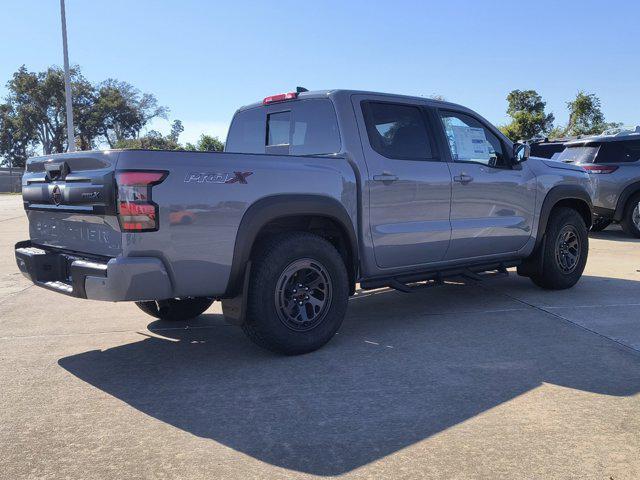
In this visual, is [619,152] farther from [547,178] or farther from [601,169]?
[547,178]

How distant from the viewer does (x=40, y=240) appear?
15.0ft

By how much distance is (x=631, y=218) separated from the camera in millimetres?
11406

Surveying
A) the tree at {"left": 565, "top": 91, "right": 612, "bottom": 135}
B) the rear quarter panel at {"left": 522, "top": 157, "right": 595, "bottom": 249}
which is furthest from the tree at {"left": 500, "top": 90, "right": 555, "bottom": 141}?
the rear quarter panel at {"left": 522, "top": 157, "right": 595, "bottom": 249}

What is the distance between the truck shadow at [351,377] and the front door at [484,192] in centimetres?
74

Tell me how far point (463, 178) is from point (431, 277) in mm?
953

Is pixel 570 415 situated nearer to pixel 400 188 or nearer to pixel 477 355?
pixel 477 355

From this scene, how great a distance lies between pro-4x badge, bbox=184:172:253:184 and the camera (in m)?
3.70

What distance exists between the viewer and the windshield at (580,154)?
1155 cm

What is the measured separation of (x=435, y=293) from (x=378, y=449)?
3.95 m

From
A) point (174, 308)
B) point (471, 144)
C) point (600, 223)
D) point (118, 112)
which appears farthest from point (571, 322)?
point (118, 112)

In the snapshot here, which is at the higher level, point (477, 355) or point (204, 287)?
point (204, 287)

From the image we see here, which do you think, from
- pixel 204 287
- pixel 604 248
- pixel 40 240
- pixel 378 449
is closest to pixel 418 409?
pixel 378 449

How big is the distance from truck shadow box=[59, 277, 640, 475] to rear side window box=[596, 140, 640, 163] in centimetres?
738

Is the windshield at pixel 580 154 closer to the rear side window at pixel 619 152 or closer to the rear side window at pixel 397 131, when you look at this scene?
the rear side window at pixel 619 152
